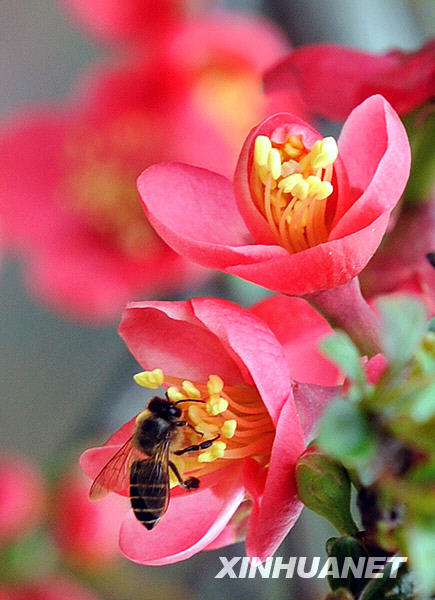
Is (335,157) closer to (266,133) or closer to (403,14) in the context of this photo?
(266,133)

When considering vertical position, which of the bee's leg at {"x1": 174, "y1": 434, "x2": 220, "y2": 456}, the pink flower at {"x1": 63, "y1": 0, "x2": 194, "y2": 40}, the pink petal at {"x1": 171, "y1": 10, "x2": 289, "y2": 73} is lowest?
the bee's leg at {"x1": 174, "y1": 434, "x2": 220, "y2": 456}

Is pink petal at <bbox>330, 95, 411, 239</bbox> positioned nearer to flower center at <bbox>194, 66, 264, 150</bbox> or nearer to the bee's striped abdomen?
the bee's striped abdomen

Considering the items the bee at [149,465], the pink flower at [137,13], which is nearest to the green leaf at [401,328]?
the bee at [149,465]

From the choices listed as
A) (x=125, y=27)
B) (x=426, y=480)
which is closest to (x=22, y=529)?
(x=125, y=27)

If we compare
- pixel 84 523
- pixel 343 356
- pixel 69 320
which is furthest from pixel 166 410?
pixel 69 320

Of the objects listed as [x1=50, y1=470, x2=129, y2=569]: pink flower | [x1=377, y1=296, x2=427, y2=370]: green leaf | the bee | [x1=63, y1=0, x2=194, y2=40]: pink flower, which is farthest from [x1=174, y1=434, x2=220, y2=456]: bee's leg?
[x1=63, y1=0, x2=194, y2=40]: pink flower

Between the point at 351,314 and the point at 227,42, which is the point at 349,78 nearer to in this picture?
the point at 351,314

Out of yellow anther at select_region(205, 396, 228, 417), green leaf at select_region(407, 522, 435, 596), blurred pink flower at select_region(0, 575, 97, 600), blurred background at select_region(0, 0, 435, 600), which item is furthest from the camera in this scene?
blurred background at select_region(0, 0, 435, 600)
